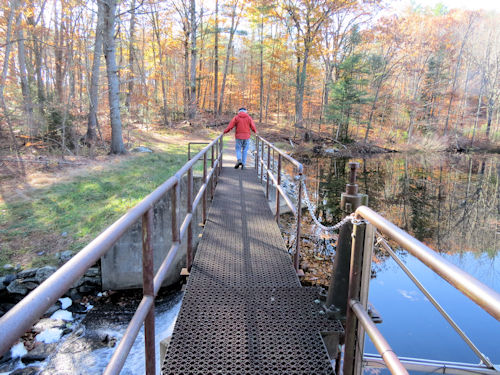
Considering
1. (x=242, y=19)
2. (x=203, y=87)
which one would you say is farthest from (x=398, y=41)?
(x=203, y=87)

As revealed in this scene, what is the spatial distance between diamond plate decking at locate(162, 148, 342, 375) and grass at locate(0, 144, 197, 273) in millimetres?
4618

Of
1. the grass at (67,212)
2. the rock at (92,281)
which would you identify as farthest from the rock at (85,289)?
the grass at (67,212)

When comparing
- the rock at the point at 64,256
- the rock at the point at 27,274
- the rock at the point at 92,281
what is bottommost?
the rock at the point at 92,281

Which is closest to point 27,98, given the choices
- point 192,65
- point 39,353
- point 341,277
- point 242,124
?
point 242,124

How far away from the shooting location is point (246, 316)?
9.80 ft

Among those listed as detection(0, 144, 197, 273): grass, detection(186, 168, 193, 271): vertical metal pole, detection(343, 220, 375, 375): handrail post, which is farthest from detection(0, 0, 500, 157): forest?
detection(343, 220, 375, 375): handrail post

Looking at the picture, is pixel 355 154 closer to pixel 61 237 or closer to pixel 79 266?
pixel 61 237

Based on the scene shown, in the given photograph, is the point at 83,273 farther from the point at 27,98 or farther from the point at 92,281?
the point at 27,98

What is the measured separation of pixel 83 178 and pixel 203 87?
114 ft

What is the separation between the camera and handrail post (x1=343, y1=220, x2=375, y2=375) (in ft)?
6.47

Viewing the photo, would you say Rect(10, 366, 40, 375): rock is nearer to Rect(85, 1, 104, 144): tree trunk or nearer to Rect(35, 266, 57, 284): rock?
Rect(35, 266, 57, 284): rock

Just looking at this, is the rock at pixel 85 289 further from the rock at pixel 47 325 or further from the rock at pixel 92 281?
the rock at pixel 47 325

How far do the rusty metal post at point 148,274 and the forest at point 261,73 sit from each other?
13.0 metres

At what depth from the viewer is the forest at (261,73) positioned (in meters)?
14.9
